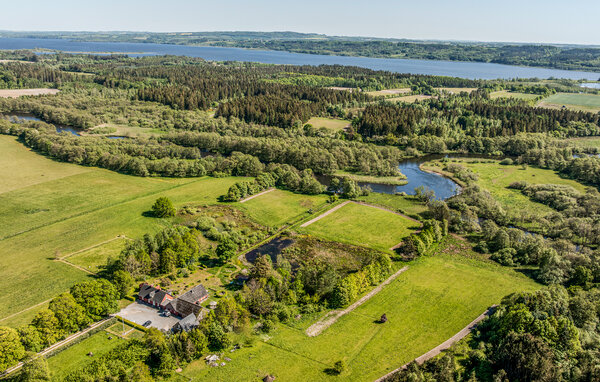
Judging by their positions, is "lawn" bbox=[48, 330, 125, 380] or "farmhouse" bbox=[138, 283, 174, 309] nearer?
"lawn" bbox=[48, 330, 125, 380]

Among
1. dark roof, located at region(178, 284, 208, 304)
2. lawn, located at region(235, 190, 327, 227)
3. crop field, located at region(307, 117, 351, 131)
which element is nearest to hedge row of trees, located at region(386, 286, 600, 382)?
dark roof, located at region(178, 284, 208, 304)

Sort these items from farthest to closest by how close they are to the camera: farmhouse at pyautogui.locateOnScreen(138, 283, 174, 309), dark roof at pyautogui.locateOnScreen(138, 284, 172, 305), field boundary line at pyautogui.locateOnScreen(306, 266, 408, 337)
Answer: dark roof at pyautogui.locateOnScreen(138, 284, 172, 305) < farmhouse at pyautogui.locateOnScreen(138, 283, 174, 309) < field boundary line at pyautogui.locateOnScreen(306, 266, 408, 337)

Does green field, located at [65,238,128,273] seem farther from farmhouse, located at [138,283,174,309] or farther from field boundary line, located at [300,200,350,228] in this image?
field boundary line, located at [300,200,350,228]

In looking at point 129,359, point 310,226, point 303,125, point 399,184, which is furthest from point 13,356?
point 303,125

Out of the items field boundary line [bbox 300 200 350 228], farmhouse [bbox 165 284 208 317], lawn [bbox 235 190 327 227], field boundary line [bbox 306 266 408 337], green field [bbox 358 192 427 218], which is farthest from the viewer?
green field [bbox 358 192 427 218]

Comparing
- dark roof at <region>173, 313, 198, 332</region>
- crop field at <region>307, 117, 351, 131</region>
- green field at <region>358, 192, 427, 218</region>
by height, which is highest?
crop field at <region>307, 117, 351, 131</region>

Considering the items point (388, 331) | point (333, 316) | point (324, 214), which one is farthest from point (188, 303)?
point (324, 214)

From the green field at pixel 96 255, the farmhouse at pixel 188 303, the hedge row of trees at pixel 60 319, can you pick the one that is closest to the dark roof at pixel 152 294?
the farmhouse at pixel 188 303

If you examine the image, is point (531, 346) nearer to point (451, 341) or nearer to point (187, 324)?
point (451, 341)
